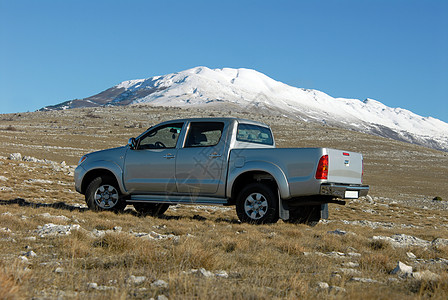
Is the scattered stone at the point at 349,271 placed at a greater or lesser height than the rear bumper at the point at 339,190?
lesser

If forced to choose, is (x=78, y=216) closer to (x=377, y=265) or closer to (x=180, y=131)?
(x=180, y=131)

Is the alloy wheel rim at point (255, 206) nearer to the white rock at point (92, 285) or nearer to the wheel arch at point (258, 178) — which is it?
the wheel arch at point (258, 178)

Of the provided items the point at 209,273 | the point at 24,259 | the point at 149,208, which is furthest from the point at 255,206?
the point at 24,259

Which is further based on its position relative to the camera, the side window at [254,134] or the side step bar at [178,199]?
the side window at [254,134]

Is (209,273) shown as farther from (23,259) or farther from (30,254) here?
(30,254)

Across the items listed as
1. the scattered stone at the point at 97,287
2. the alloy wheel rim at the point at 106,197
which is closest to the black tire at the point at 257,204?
the alloy wheel rim at the point at 106,197

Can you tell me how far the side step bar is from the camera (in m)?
9.67

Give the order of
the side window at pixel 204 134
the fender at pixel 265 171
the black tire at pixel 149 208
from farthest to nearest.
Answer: the black tire at pixel 149 208, the side window at pixel 204 134, the fender at pixel 265 171

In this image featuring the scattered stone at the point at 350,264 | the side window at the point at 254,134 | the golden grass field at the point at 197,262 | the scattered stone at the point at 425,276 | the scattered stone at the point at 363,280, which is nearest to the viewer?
the golden grass field at the point at 197,262

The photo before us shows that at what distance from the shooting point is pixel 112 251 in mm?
5832

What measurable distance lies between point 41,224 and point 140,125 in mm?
97217

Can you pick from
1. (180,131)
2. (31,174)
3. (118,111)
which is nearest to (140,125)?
(118,111)

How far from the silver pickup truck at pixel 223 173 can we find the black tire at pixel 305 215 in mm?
23

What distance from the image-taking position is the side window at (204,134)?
10125 mm
